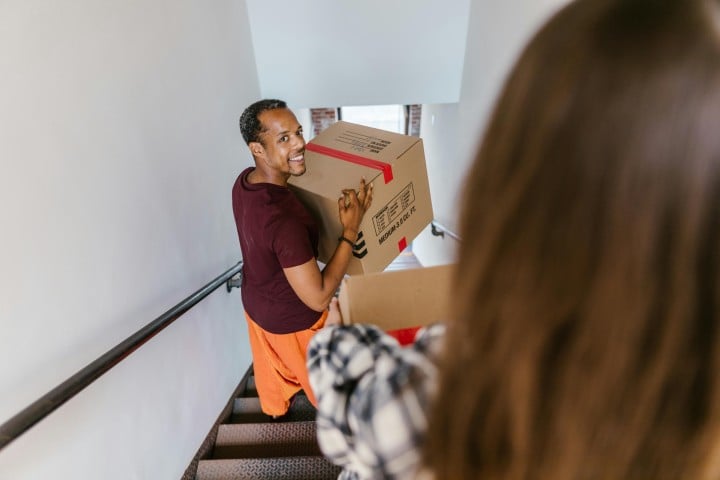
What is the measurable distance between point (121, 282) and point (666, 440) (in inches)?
48.9

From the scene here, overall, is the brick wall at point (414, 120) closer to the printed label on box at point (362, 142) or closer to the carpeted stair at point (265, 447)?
the printed label on box at point (362, 142)

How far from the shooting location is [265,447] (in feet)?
5.55

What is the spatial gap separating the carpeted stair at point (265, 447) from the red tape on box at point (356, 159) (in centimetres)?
110

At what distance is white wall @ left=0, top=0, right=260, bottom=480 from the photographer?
0.83 meters

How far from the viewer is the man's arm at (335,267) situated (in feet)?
3.63

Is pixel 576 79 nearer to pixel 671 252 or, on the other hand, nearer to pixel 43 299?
pixel 671 252

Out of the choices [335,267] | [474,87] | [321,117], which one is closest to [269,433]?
[335,267]

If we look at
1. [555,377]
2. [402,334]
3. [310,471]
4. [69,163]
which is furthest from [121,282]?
[555,377]

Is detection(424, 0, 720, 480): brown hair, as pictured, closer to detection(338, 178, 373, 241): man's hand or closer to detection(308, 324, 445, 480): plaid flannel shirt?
detection(308, 324, 445, 480): plaid flannel shirt

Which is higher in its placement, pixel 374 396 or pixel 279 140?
pixel 279 140

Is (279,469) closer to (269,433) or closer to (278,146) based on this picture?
(269,433)

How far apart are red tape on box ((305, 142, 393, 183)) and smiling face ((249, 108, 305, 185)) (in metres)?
0.14

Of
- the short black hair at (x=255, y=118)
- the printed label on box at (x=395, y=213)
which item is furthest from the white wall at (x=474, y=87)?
the short black hair at (x=255, y=118)

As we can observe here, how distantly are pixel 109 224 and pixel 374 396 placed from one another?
3.16 feet
